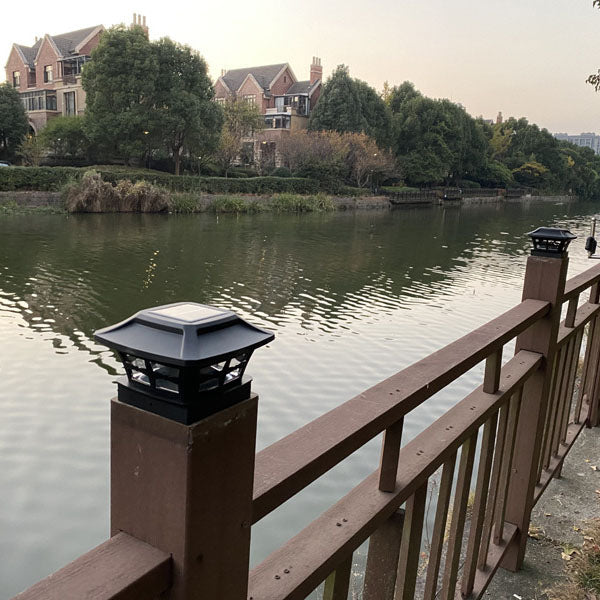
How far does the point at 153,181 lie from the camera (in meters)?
25.0

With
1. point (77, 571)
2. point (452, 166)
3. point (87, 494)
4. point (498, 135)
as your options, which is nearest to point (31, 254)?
point (87, 494)

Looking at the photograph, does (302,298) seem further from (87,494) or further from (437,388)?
(437,388)

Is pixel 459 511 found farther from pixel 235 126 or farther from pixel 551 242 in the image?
pixel 235 126

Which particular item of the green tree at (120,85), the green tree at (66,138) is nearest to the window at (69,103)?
the green tree at (66,138)

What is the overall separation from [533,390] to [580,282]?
587mm

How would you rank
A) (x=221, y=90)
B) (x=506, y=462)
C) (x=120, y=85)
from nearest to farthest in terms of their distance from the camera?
(x=506, y=462) < (x=120, y=85) < (x=221, y=90)

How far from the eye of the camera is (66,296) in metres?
9.53

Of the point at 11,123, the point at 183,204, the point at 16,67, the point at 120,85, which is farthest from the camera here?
the point at 16,67

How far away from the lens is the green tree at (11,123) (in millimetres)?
30516

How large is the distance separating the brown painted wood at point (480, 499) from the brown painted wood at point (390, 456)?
490 millimetres

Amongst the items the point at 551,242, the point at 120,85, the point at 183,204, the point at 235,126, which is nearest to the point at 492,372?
the point at 551,242

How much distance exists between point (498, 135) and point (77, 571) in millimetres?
62001

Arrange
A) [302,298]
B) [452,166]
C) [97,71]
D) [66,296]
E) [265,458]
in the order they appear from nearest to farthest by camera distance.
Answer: [265,458] → [66,296] → [302,298] → [97,71] → [452,166]

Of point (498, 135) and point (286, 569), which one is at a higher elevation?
point (498, 135)
